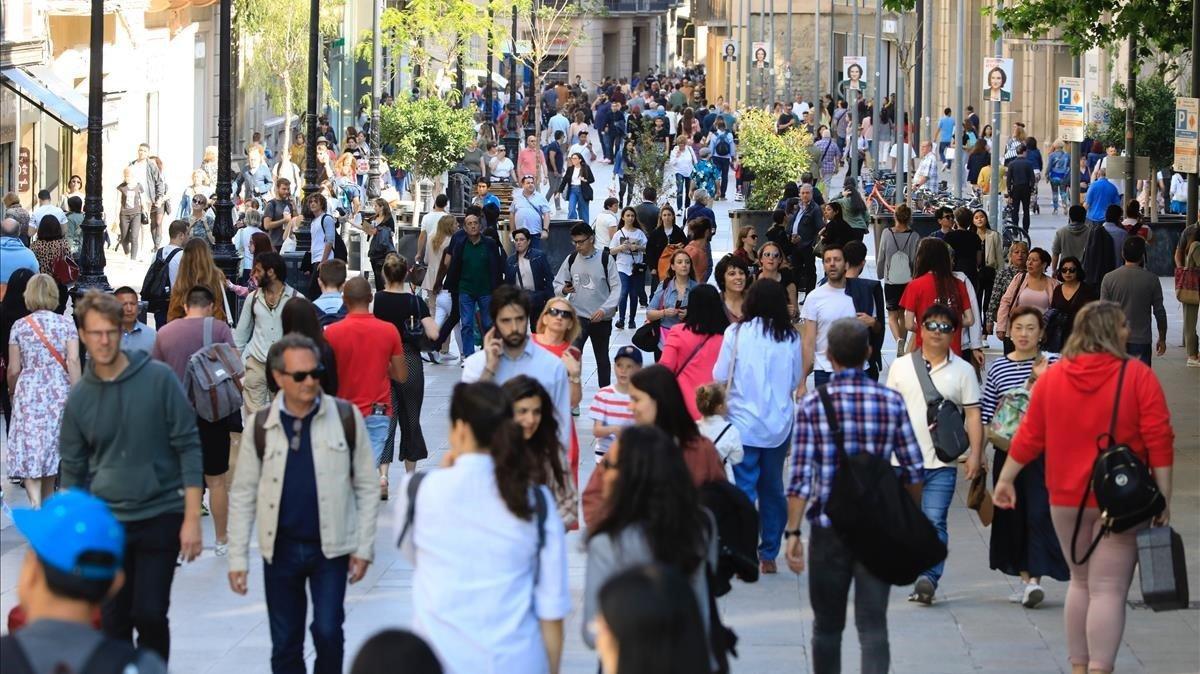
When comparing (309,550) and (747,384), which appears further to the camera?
(747,384)

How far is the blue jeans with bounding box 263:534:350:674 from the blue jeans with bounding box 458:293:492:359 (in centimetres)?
1033

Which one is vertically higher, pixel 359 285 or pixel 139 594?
pixel 359 285

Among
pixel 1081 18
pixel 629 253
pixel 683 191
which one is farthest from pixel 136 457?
pixel 683 191

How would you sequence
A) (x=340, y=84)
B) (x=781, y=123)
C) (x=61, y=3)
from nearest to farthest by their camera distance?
1. (x=61, y=3)
2. (x=781, y=123)
3. (x=340, y=84)

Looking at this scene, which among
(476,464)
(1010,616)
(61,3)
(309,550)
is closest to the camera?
(476,464)

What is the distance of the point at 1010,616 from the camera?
33.5ft

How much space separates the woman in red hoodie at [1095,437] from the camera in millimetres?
8109

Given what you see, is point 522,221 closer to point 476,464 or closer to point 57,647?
point 476,464

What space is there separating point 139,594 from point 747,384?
359 cm

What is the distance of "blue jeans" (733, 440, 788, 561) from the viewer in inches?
422

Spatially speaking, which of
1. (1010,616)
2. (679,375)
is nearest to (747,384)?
(679,375)

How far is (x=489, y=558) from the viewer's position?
6.12m

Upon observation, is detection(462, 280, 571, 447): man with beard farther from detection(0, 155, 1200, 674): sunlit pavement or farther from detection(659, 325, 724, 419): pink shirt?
detection(659, 325, 724, 419): pink shirt

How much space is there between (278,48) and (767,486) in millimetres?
34635
